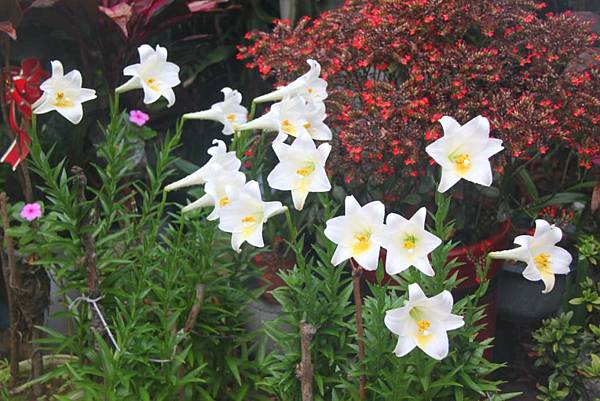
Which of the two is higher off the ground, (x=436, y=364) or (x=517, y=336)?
(x=436, y=364)

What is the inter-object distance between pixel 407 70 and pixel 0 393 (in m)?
1.78

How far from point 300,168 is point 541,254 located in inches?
21.4

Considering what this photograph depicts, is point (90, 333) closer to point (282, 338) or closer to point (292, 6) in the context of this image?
point (282, 338)

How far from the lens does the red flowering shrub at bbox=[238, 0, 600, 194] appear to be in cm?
248

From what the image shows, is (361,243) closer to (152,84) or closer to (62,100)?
(152,84)

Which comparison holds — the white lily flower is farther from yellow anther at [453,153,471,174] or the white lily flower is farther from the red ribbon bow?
the red ribbon bow

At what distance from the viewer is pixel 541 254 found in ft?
5.47

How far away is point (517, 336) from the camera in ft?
10.4

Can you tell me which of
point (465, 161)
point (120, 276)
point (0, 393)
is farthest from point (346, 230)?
point (0, 393)

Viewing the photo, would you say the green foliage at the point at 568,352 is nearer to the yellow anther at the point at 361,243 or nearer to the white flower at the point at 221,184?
the yellow anther at the point at 361,243

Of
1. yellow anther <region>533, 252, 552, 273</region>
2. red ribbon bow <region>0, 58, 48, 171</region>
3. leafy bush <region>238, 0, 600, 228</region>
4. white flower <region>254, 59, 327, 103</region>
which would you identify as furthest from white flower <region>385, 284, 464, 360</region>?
red ribbon bow <region>0, 58, 48, 171</region>

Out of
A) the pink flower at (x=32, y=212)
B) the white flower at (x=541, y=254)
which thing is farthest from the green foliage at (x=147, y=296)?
the white flower at (x=541, y=254)

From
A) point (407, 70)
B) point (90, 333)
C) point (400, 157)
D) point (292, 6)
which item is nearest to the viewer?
point (90, 333)

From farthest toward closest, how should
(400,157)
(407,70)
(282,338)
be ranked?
(407,70) < (400,157) < (282,338)
